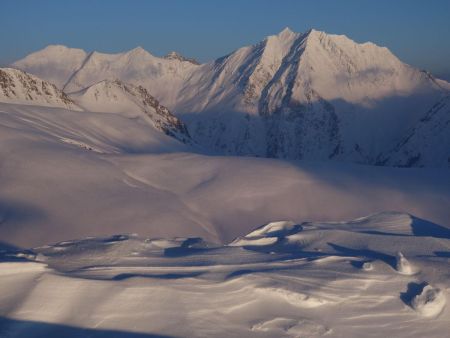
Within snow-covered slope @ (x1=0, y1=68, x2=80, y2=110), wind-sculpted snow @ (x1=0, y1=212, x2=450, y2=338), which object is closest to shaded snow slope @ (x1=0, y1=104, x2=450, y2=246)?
wind-sculpted snow @ (x1=0, y1=212, x2=450, y2=338)

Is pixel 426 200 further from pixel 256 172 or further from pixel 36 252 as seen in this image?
pixel 36 252

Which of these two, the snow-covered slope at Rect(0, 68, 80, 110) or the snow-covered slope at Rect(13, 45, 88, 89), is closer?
the snow-covered slope at Rect(0, 68, 80, 110)

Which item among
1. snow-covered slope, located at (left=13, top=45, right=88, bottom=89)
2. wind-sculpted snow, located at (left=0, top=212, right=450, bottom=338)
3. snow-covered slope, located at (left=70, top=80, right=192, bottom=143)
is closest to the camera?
wind-sculpted snow, located at (left=0, top=212, right=450, bottom=338)

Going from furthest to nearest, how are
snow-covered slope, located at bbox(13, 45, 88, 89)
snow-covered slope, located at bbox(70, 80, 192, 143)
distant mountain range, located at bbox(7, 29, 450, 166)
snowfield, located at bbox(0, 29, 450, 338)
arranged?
snow-covered slope, located at bbox(13, 45, 88, 89), distant mountain range, located at bbox(7, 29, 450, 166), snow-covered slope, located at bbox(70, 80, 192, 143), snowfield, located at bbox(0, 29, 450, 338)

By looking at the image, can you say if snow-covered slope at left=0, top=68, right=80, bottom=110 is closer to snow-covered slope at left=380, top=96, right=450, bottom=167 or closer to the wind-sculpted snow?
the wind-sculpted snow

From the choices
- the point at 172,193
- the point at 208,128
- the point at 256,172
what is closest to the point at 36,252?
the point at 172,193

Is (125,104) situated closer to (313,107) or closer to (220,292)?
(220,292)
